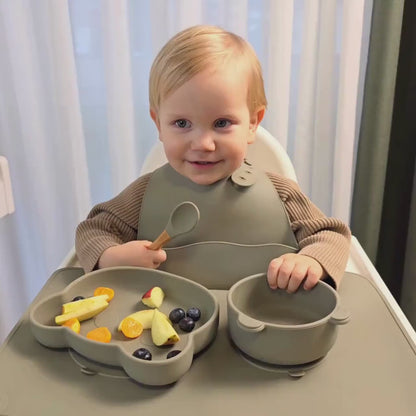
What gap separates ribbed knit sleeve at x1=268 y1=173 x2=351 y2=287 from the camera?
69 cm

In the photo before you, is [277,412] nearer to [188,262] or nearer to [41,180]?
[188,262]

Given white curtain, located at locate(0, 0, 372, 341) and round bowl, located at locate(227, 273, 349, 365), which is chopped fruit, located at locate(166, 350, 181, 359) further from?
white curtain, located at locate(0, 0, 372, 341)

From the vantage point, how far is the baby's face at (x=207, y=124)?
659mm

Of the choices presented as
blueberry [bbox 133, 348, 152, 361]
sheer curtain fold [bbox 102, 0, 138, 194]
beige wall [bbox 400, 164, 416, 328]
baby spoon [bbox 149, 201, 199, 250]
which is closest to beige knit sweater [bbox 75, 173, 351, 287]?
baby spoon [bbox 149, 201, 199, 250]

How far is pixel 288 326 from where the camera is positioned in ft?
1.70

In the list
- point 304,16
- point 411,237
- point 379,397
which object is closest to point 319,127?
point 304,16

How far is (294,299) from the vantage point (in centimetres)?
63

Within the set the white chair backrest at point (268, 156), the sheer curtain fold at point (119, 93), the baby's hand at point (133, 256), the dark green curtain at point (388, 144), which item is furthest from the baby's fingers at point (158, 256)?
the dark green curtain at point (388, 144)

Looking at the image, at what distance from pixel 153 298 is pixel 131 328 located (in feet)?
0.18

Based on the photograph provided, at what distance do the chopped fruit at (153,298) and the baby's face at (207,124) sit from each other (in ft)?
0.56

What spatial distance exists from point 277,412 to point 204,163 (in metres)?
0.35

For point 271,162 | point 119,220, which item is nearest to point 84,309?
point 119,220

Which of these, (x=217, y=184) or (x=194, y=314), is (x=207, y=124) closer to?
(x=217, y=184)

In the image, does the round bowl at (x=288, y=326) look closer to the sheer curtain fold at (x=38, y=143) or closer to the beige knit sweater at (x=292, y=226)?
the beige knit sweater at (x=292, y=226)
